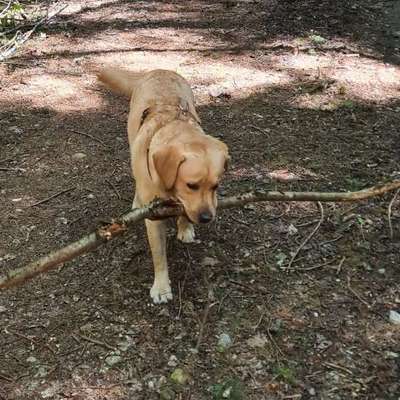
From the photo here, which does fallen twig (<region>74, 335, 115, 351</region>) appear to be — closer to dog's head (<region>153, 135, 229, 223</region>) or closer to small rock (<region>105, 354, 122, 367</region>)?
small rock (<region>105, 354, 122, 367</region>)

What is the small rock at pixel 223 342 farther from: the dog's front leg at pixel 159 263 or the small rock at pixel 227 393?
the dog's front leg at pixel 159 263

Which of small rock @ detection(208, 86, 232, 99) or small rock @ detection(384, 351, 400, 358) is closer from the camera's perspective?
small rock @ detection(384, 351, 400, 358)

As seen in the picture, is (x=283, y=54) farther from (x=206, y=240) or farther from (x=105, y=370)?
(x=105, y=370)

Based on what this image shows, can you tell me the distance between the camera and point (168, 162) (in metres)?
3.31

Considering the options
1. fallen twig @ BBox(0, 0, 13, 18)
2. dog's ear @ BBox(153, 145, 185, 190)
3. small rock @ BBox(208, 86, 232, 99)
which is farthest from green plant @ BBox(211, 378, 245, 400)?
fallen twig @ BBox(0, 0, 13, 18)

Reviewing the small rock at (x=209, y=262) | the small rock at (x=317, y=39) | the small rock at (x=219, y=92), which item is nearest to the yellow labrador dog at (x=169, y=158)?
the small rock at (x=209, y=262)

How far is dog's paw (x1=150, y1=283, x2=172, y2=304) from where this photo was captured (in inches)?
151

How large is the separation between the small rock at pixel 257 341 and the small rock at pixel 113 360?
84 centimetres

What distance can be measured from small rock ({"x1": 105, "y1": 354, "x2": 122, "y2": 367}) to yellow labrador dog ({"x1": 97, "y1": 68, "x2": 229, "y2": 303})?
21.5 inches

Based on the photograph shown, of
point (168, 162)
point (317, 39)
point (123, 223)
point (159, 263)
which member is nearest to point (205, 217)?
point (168, 162)

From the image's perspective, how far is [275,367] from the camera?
3322 mm

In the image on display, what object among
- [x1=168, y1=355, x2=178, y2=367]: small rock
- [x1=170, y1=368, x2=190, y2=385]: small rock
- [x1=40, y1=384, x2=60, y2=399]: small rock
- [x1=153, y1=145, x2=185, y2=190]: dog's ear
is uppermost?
[x1=153, y1=145, x2=185, y2=190]: dog's ear

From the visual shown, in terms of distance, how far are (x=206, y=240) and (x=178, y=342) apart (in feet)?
3.71

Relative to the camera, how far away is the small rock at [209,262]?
4178 millimetres
